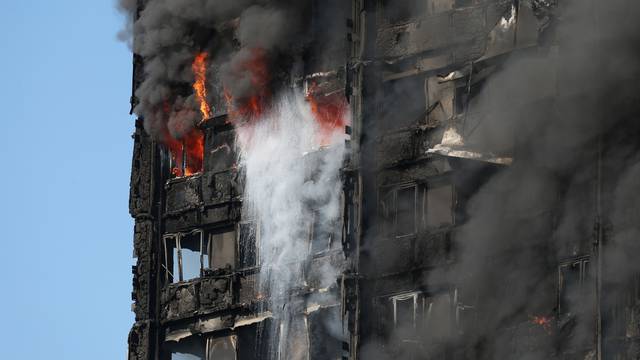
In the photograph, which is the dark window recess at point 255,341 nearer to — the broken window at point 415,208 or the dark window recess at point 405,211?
the broken window at point 415,208

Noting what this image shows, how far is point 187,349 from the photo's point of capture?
51469 mm

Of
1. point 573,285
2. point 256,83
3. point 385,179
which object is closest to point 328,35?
point 256,83

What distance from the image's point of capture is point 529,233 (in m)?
43.6

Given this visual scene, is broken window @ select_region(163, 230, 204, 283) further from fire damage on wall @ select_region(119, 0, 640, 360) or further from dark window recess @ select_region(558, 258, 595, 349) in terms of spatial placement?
dark window recess @ select_region(558, 258, 595, 349)

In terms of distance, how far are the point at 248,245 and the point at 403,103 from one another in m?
5.99

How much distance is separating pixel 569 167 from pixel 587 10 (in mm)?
3441

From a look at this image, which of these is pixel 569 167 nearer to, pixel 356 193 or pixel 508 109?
pixel 508 109

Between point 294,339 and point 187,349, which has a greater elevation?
point 187,349

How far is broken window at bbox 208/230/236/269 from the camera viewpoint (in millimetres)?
51250

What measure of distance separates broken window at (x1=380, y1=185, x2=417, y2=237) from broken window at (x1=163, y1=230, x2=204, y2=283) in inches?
260

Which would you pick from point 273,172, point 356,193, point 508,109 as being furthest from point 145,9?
point 508,109

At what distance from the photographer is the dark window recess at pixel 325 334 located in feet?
156

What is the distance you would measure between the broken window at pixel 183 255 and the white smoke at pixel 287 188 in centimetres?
216

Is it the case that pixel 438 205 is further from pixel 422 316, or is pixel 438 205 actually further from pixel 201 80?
pixel 201 80
